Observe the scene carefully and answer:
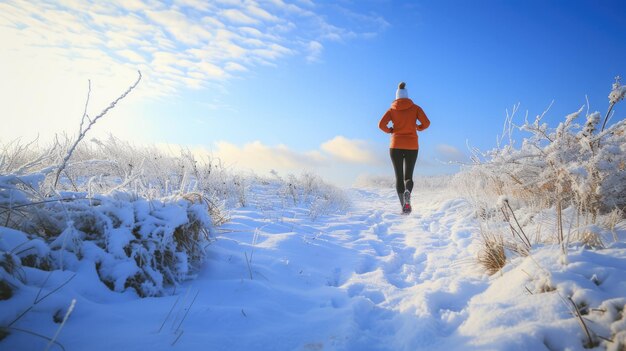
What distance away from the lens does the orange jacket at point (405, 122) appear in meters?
5.93

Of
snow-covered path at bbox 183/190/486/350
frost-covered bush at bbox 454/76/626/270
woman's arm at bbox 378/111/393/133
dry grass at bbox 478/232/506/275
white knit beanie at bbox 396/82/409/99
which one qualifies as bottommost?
snow-covered path at bbox 183/190/486/350

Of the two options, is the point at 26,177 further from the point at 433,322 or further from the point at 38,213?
the point at 433,322

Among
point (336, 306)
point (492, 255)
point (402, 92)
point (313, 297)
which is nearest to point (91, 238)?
point (313, 297)

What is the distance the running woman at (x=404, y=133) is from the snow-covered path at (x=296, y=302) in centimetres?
262

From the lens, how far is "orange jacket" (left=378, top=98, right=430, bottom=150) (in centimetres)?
593

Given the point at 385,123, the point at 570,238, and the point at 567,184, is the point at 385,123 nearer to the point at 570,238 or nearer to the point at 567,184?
the point at 567,184

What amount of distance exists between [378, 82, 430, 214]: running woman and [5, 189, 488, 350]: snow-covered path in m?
2.62

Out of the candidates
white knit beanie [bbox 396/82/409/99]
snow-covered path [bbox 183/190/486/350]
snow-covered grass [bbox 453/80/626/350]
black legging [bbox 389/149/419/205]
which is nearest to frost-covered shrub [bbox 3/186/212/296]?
snow-covered path [bbox 183/190/486/350]

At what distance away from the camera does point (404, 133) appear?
19.5 ft

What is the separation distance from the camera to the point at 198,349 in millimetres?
1368

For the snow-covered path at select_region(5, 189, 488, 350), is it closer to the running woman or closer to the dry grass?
the dry grass

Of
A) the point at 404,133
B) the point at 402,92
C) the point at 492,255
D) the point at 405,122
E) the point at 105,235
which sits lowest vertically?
the point at 492,255

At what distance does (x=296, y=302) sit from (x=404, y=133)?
467 centimetres

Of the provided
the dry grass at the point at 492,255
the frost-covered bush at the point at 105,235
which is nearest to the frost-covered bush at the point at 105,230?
the frost-covered bush at the point at 105,235
